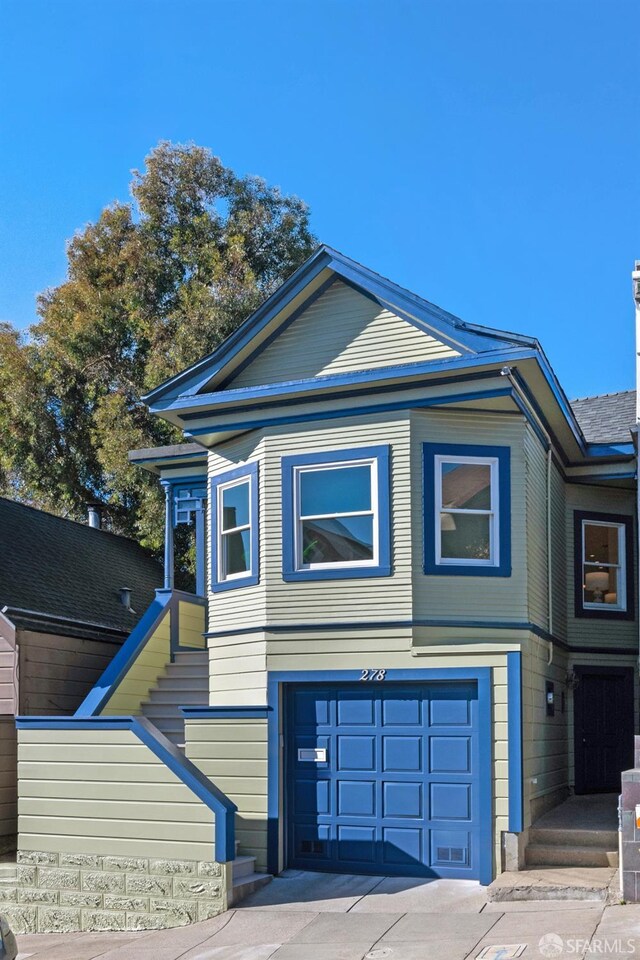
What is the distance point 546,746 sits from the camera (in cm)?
1388

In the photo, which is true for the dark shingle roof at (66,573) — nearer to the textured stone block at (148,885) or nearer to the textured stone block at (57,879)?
the textured stone block at (57,879)

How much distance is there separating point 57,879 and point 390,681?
4.25m

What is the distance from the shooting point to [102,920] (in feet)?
40.0

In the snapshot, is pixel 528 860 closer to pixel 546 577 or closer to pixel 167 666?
pixel 546 577

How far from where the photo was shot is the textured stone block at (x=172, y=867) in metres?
11.8

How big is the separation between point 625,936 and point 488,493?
5.15m

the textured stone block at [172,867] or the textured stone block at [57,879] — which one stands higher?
the textured stone block at [172,867]

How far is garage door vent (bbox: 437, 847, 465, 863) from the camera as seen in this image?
1206 centimetres

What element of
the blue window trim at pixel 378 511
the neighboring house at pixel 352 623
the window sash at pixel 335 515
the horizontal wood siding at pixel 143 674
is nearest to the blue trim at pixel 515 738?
the neighboring house at pixel 352 623

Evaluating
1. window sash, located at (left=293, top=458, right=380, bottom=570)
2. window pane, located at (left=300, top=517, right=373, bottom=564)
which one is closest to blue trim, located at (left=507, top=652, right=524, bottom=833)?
window sash, located at (left=293, top=458, right=380, bottom=570)

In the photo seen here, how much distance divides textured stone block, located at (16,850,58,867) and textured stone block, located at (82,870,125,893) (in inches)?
16.7

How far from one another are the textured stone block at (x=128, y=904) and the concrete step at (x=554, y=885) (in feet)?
11.9

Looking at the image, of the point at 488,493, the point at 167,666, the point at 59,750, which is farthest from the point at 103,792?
the point at 488,493

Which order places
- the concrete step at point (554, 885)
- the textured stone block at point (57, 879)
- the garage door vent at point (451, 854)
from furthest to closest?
the textured stone block at point (57, 879) < the garage door vent at point (451, 854) < the concrete step at point (554, 885)
